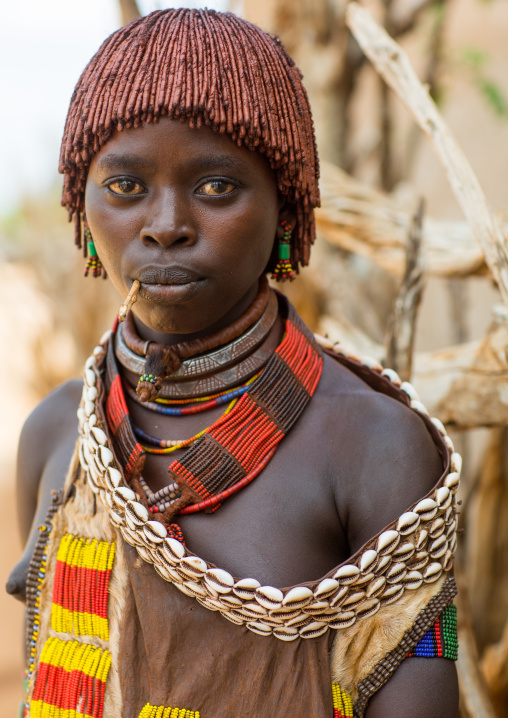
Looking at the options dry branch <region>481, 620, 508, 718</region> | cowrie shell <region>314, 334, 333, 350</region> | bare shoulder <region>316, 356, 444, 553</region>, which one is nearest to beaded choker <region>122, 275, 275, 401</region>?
bare shoulder <region>316, 356, 444, 553</region>

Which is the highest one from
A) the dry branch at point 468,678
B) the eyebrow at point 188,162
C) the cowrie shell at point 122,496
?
the eyebrow at point 188,162

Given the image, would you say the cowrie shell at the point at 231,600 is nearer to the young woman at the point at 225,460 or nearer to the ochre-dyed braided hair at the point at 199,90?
the young woman at the point at 225,460

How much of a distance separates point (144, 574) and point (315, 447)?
38 centimetres

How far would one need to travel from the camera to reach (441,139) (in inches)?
70.4

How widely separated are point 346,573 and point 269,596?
13cm

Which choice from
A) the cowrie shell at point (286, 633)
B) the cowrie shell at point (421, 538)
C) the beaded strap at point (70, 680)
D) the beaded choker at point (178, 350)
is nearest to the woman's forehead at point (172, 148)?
the beaded choker at point (178, 350)

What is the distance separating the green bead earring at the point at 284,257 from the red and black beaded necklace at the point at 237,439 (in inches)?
5.3

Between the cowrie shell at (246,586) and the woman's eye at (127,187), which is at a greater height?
the woman's eye at (127,187)

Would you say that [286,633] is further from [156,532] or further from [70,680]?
[70,680]

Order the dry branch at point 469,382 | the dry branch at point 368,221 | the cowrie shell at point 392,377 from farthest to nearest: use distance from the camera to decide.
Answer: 1. the dry branch at point 368,221
2. the dry branch at point 469,382
3. the cowrie shell at point 392,377

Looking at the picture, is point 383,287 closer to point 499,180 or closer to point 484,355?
point 499,180

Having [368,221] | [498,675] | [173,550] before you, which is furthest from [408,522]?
[498,675]

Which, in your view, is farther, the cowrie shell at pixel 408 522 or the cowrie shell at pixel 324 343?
the cowrie shell at pixel 324 343

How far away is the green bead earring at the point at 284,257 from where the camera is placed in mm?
1391
